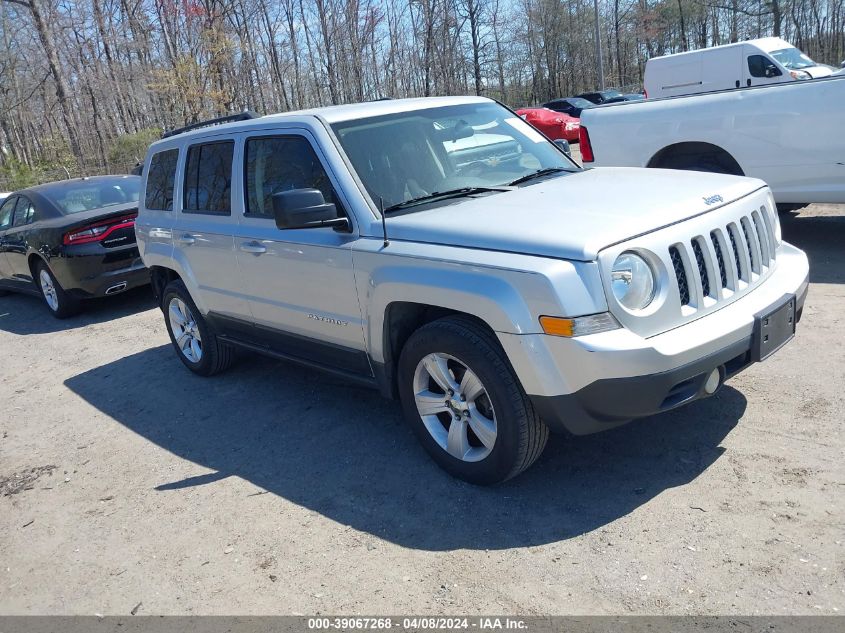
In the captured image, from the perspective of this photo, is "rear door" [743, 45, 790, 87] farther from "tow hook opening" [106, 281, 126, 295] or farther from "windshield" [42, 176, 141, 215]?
"tow hook opening" [106, 281, 126, 295]

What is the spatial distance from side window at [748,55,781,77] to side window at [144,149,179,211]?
44.7 feet

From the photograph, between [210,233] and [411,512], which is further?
[210,233]

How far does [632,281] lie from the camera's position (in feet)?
10.7

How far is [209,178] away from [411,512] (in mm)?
3010

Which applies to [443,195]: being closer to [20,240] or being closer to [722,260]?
[722,260]

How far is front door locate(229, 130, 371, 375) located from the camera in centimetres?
424

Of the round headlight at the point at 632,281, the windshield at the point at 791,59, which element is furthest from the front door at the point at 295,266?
the windshield at the point at 791,59

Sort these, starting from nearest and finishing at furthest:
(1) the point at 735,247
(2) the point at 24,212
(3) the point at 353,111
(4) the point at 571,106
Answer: (1) the point at 735,247
(3) the point at 353,111
(2) the point at 24,212
(4) the point at 571,106

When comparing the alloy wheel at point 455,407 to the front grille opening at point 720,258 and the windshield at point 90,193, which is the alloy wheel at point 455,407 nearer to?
the front grille opening at point 720,258

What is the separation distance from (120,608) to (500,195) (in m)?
2.82

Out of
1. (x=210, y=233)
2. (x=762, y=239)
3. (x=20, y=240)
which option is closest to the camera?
(x=762, y=239)

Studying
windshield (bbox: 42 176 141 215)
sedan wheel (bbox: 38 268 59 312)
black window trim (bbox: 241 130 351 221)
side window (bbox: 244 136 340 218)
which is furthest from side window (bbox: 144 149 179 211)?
sedan wheel (bbox: 38 268 59 312)

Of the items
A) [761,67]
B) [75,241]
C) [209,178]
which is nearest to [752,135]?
[209,178]

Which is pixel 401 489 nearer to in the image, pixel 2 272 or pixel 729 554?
pixel 729 554
